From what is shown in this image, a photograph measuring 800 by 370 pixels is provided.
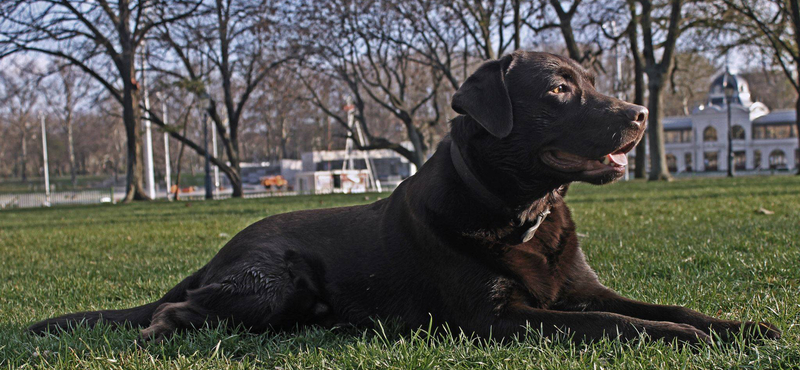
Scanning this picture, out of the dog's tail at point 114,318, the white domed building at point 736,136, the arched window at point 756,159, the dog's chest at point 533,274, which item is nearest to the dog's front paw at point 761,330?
the dog's chest at point 533,274

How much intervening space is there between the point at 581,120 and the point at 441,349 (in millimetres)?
1313

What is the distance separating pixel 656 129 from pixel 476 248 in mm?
24316

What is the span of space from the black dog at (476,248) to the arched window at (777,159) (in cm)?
7444

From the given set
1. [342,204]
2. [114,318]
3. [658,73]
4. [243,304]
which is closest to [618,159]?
[243,304]

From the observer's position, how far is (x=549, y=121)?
2.99 metres

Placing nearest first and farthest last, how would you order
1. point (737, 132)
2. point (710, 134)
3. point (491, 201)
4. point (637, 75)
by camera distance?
point (491, 201), point (637, 75), point (737, 132), point (710, 134)

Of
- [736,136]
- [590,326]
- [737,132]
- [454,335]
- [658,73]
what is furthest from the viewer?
[736,136]

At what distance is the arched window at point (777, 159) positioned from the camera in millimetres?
65750

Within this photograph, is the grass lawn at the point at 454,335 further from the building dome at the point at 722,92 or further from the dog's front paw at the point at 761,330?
the building dome at the point at 722,92

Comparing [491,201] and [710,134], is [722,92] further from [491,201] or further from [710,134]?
[491,201]

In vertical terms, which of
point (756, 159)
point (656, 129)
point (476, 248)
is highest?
point (656, 129)

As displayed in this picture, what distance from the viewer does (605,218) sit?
8852 millimetres

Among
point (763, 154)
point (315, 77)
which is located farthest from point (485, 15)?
point (763, 154)

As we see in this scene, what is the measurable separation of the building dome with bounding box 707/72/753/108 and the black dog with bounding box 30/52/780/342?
74.7 meters
